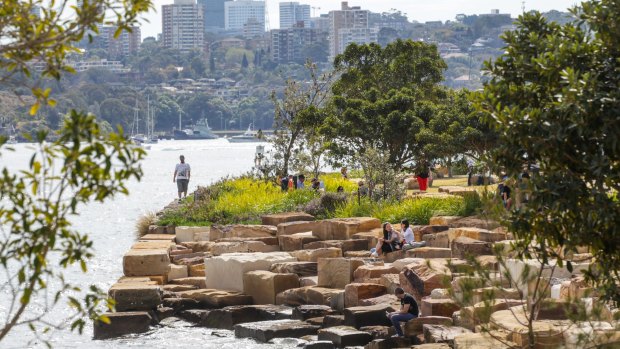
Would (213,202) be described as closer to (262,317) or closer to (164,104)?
(262,317)

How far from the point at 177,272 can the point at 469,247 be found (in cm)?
654

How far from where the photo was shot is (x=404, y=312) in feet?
53.1

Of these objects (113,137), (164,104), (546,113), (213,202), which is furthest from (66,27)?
(164,104)

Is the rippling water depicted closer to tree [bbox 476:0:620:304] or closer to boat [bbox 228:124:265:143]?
tree [bbox 476:0:620:304]

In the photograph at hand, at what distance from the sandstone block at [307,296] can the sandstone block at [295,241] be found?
11.5 feet

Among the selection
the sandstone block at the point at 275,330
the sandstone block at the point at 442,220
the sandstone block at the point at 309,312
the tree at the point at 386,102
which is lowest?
the sandstone block at the point at 275,330

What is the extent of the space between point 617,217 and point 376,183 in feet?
66.9

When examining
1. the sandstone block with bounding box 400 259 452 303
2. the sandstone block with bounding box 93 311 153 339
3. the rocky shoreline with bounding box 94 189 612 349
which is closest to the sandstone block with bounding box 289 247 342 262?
the rocky shoreline with bounding box 94 189 612 349

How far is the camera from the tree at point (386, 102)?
112 ft

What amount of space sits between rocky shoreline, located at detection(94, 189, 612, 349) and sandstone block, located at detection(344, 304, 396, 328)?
0.05 ft

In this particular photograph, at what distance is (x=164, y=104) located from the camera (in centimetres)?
18112

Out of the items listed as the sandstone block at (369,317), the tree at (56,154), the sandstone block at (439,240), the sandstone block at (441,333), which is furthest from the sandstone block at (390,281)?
the tree at (56,154)

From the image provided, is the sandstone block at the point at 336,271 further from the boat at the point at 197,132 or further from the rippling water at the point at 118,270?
the boat at the point at 197,132

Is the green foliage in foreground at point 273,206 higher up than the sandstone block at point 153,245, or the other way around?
the green foliage in foreground at point 273,206
